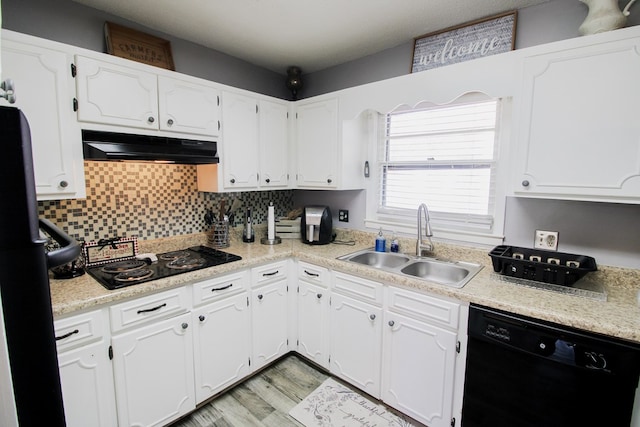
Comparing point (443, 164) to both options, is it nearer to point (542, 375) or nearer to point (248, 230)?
point (542, 375)

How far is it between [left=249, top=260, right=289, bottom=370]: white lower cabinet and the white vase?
2252 mm

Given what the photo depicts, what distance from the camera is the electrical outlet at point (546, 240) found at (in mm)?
1850

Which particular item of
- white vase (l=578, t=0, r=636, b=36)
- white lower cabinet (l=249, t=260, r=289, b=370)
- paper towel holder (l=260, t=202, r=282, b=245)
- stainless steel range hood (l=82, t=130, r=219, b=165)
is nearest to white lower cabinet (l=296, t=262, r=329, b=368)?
white lower cabinet (l=249, t=260, r=289, b=370)

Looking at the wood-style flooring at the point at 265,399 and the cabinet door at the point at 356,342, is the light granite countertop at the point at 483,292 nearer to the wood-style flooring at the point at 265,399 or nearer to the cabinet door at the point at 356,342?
the cabinet door at the point at 356,342

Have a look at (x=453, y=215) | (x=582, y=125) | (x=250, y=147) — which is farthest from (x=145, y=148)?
(x=582, y=125)

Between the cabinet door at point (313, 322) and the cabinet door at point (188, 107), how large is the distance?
4.43ft

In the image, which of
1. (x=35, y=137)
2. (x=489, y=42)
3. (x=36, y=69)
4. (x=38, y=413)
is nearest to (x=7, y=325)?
(x=38, y=413)

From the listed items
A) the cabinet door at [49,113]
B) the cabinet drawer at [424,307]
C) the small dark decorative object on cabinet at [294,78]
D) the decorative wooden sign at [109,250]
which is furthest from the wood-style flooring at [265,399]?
the small dark decorative object on cabinet at [294,78]

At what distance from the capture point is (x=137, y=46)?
2098mm

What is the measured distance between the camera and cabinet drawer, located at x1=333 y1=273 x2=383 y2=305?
196cm

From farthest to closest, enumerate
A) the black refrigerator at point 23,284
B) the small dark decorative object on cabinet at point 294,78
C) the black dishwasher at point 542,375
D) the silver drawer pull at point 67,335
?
Answer: 1. the small dark decorative object on cabinet at point 294,78
2. the silver drawer pull at point 67,335
3. the black dishwasher at point 542,375
4. the black refrigerator at point 23,284

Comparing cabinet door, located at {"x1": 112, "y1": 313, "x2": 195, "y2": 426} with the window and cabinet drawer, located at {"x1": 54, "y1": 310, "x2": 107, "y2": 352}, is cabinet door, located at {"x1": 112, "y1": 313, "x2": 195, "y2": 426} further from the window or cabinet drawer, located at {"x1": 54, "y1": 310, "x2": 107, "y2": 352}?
the window

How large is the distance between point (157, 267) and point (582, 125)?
8.02ft

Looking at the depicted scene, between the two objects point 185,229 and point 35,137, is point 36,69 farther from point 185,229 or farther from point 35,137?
point 185,229
